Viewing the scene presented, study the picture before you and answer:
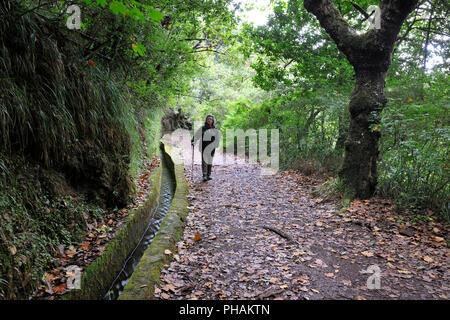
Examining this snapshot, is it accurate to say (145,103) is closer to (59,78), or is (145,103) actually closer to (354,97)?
(59,78)

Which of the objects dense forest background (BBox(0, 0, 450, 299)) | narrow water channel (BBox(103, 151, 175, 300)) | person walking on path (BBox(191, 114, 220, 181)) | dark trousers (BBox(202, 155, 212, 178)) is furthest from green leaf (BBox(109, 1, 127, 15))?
dark trousers (BBox(202, 155, 212, 178))

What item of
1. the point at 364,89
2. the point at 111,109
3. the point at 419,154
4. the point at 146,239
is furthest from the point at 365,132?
the point at 111,109

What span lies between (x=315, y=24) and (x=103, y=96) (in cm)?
693

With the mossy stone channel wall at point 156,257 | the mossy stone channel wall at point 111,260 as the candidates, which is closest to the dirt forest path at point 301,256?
the mossy stone channel wall at point 156,257

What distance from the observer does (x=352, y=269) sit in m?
3.30

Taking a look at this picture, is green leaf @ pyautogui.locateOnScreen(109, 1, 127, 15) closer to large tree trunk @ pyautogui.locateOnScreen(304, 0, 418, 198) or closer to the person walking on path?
large tree trunk @ pyautogui.locateOnScreen(304, 0, 418, 198)

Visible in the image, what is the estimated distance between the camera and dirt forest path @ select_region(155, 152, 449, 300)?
9.70ft

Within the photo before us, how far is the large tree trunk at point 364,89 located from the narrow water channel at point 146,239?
447cm

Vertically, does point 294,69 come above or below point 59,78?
above

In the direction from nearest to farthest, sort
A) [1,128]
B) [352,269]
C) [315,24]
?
[1,128] < [352,269] < [315,24]

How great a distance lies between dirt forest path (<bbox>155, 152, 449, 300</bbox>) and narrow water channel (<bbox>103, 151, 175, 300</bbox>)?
0.77m

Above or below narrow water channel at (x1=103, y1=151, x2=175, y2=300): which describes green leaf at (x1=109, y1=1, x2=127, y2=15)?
above
